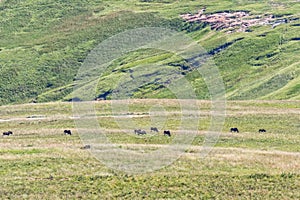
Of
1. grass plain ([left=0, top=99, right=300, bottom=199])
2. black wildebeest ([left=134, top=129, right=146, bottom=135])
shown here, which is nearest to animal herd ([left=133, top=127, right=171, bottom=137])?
black wildebeest ([left=134, top=129, right=146, bottom=135])

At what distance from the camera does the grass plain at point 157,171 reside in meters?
38.6

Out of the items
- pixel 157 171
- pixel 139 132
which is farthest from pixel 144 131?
pixel 157 171

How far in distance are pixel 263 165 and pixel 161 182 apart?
9357 millimetres

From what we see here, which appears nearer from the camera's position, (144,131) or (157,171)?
(157,171)

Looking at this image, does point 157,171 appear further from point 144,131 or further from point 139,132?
point 144,131

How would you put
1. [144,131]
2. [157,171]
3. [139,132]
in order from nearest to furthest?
[157,171]
[139,132]
[144,131]

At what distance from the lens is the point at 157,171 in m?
41.8

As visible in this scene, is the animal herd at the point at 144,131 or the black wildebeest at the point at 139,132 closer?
the animal herd at the point at 144,131

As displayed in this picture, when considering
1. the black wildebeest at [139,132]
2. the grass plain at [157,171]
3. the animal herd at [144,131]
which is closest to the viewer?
the grass plain at [157,171]

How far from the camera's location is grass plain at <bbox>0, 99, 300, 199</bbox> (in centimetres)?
3856

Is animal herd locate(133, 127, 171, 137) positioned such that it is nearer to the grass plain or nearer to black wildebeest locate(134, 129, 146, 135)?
black wildebeest locate(134, 129, 146, 135)

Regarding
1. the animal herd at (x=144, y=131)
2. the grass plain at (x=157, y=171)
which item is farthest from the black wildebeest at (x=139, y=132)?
the grass plain at (x=157, y=171)

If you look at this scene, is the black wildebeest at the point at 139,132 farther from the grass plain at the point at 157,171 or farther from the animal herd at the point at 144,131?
the grass plain at the point at 157,171

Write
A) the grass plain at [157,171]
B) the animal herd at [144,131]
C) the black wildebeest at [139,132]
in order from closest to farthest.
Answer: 1. the grass plain at [157,171]
2. the animal herd at [144,131]
3. the black wildebeest at [139,132]
